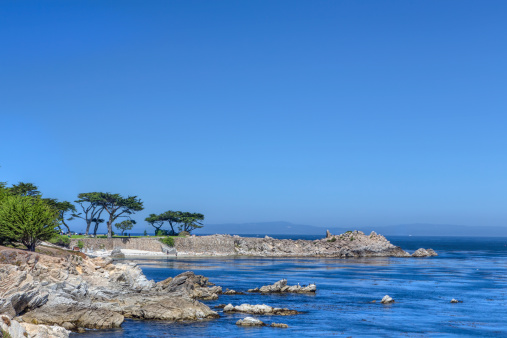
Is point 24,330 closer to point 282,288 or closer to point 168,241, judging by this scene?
point 282,288

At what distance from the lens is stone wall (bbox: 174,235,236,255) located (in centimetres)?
13200

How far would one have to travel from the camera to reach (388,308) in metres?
53.4

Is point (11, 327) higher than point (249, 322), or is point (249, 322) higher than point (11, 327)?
point (11, 327)

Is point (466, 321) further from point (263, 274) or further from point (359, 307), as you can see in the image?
point (263, 274)

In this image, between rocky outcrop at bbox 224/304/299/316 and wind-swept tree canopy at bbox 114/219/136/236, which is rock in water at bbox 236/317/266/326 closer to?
rocky outcrop at bbox 224/304/299/316

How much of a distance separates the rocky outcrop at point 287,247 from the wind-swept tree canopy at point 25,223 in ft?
243

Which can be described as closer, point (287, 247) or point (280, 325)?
point (280, 325)

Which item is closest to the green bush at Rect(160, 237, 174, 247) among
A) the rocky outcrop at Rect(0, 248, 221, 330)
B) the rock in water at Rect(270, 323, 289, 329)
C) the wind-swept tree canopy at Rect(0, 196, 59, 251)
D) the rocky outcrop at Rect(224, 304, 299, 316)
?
the wind-swept tree canopy at Rect(0, 196, 59, 251)

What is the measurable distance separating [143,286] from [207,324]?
506 inches

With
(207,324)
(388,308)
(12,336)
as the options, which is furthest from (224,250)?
(12,336)

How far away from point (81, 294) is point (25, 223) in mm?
14679

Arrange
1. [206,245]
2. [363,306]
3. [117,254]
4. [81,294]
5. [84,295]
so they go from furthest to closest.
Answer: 1. [206,245]
2. [117,254]
3. [363,306]
4. [84,295]
5. [81,294]

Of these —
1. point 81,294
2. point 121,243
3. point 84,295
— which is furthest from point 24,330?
point 121,243

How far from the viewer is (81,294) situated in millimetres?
43938
